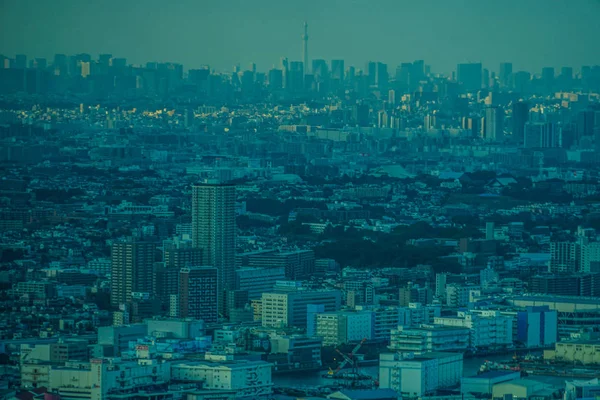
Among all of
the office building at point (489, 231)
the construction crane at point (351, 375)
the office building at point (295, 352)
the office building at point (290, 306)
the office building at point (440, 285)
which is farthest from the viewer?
the office building at point (489, 231)

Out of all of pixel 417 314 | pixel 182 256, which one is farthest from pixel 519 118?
pixel 417 314

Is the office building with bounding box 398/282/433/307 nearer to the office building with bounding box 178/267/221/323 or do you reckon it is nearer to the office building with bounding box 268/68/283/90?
the office building with bounding box 178/267/221/323

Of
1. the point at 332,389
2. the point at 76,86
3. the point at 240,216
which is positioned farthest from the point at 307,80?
the point at 332,389

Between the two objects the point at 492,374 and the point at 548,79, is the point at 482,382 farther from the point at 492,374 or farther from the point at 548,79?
the point at 548,79

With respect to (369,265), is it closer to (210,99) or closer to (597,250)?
(597,250)

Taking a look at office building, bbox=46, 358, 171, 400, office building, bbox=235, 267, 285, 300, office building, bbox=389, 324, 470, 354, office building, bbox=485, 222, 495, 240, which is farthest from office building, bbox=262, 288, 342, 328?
office building, bbox=485, 222, 495, 240

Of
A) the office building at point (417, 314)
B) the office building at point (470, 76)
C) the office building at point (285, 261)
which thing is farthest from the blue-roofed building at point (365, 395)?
the office building at point (470, 76)

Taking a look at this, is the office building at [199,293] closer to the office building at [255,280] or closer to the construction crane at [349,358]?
the office building at [255,280]
